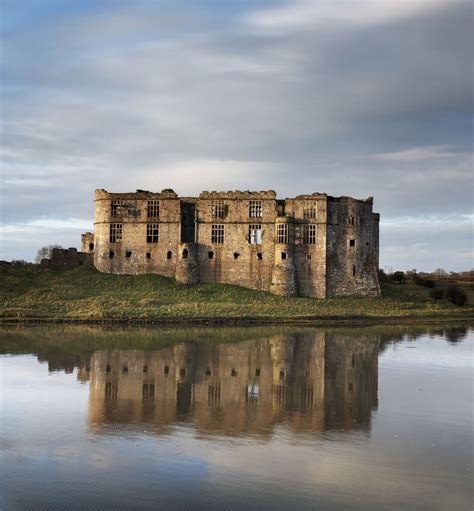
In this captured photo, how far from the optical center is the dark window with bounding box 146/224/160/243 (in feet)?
198

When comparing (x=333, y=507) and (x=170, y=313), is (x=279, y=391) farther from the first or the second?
(x=170, y=313)

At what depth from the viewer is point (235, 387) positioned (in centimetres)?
2339

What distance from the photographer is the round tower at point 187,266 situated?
58406mm

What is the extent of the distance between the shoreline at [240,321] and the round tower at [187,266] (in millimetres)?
11792

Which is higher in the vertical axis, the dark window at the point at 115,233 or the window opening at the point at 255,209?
the window opening at the point at 255,209

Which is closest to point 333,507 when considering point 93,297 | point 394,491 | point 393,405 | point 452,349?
point 394,491

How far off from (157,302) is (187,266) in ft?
22.4

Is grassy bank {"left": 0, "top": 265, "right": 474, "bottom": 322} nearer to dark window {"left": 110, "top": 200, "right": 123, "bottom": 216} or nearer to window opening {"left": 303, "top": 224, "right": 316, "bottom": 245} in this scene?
dark window {"left": 110, "top": 200, "right": 123, "bottom": 216}

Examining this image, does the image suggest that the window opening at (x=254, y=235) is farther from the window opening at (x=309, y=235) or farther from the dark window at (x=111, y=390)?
the dark window at (x=111, y=390)

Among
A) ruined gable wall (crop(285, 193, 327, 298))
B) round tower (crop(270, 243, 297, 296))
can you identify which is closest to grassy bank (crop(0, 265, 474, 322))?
round tower (crop(270, 243, 297, 296))

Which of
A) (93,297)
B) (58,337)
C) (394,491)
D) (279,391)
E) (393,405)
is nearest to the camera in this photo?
(394,491)

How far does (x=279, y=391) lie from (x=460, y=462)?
28.0 feet

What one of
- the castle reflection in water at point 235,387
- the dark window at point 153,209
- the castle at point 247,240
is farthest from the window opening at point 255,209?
the castle reflection in water at point 235,387

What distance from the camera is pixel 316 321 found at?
158 feet
